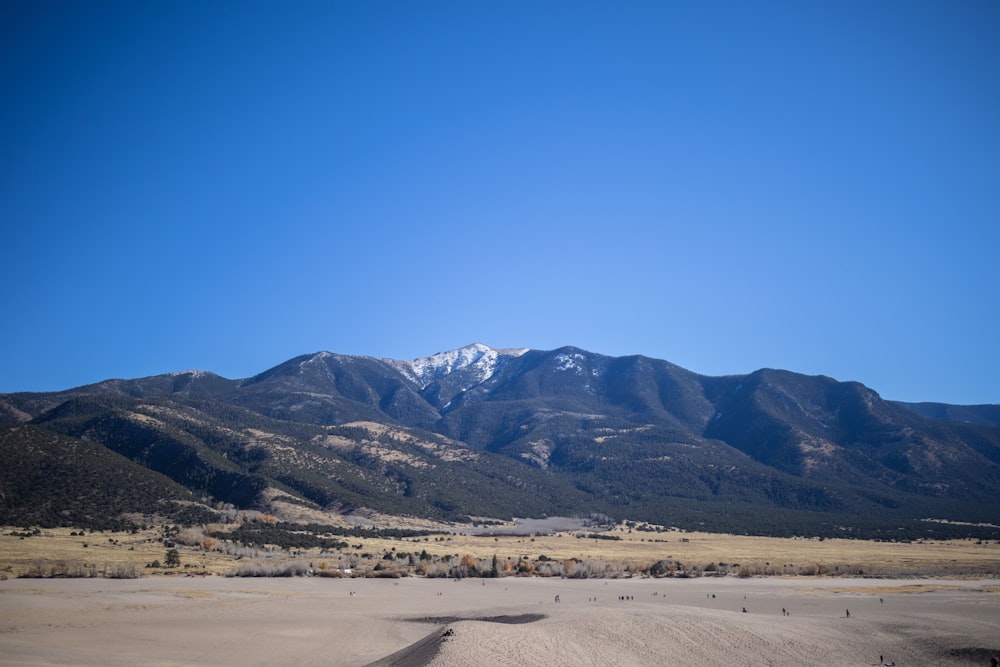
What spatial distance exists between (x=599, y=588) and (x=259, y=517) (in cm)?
5896

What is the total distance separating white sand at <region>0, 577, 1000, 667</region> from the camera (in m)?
30.5

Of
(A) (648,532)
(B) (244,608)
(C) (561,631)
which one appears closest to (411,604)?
(B) (244,608)

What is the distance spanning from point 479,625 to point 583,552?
5155cm

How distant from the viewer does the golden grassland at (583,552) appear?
191 ft

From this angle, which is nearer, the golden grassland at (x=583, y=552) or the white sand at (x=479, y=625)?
the white sand at (x=479, y=625)

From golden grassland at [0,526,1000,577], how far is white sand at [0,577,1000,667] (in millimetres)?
9627

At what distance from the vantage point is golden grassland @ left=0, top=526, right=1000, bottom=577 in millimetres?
58125

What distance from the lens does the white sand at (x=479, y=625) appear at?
99.9 feet

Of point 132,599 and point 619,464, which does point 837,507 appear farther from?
point 132,599

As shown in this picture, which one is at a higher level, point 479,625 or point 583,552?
point 479,625

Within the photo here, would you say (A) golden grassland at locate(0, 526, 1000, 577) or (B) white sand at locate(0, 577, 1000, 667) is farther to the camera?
(A) golden grassland at locate(0, 526, 1000, 577)

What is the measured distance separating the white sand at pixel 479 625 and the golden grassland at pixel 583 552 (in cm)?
963

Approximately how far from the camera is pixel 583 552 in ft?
272

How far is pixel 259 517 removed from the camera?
9731 centimetres
